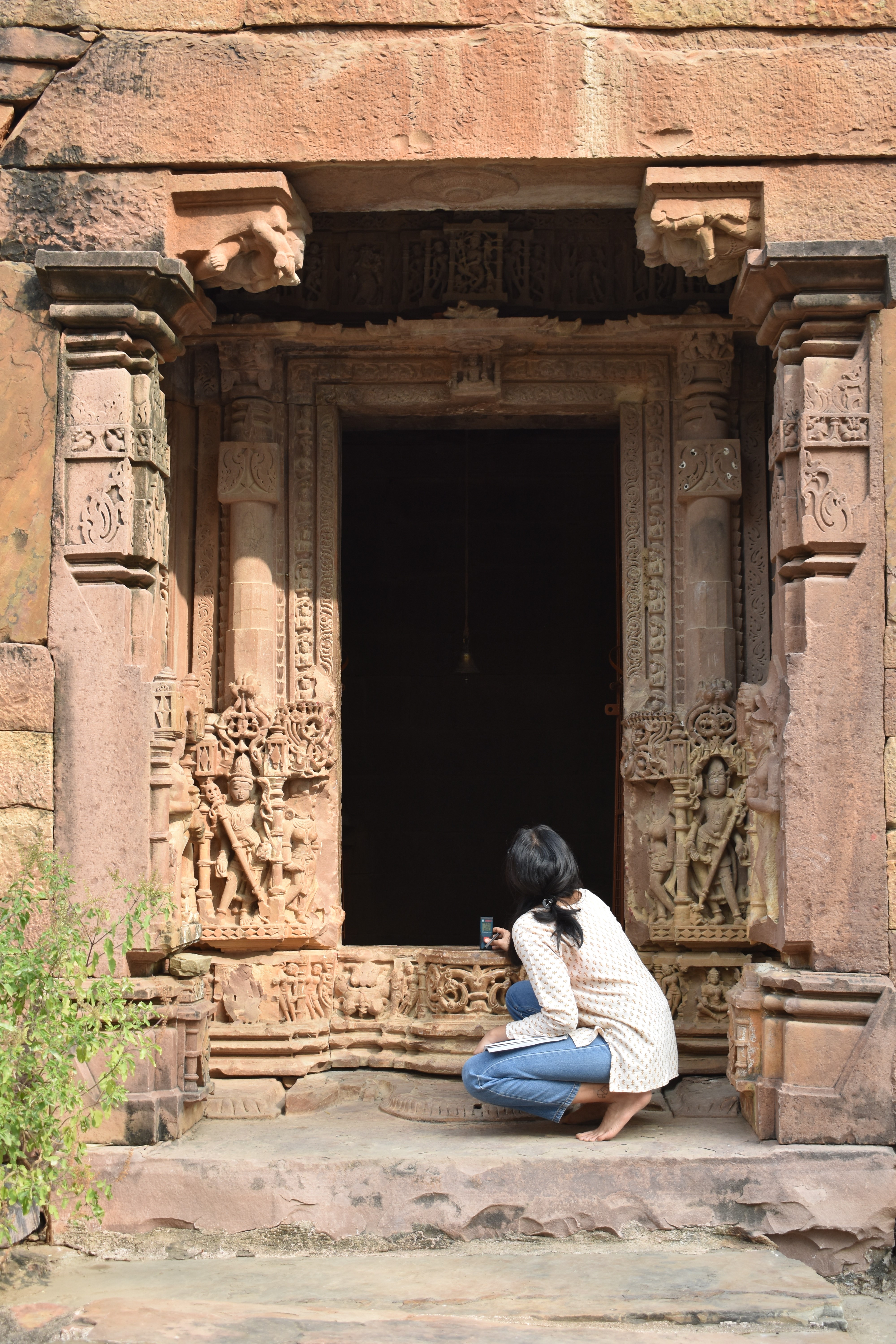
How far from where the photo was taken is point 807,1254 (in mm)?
3980

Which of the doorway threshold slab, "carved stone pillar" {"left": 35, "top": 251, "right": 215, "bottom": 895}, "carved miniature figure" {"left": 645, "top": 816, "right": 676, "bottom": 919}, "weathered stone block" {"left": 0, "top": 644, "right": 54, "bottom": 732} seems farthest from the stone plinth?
"weathered stone block" {"left": 0, "top": 644, "right": 54, "bottom": 732}

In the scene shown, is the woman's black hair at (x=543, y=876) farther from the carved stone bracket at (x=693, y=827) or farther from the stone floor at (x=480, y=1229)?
the carved stone bracket at (x=693, y=827)

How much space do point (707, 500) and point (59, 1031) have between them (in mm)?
3527

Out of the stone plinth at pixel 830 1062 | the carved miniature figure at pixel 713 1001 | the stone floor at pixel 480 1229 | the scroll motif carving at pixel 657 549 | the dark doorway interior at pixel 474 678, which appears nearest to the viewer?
the stone floor at pixel 480 1229

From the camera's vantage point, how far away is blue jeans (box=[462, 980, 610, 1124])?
4246mm

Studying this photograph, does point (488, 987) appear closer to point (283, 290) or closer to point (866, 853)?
point (866, 853)

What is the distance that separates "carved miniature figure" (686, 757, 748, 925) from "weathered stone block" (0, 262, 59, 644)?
2864 mm

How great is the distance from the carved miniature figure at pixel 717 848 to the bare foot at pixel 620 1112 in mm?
1215

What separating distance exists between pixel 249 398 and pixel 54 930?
2.72 m

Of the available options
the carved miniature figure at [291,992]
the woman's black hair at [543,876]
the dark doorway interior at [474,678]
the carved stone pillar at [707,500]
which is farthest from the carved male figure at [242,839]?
the dark doorway interior at [474,678]

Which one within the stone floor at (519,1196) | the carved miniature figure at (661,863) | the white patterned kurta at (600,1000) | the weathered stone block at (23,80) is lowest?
the stone floor at (519,1196)

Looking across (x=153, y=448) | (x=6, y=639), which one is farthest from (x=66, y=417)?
(x=6, y=639)

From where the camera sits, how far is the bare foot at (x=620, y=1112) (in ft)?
14.0

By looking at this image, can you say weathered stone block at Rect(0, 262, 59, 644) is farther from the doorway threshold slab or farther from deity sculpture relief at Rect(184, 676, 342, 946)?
the doorway threshold slab
